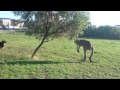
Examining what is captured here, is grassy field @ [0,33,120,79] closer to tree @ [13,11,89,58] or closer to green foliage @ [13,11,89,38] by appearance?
tree @ [13,11,89,58]

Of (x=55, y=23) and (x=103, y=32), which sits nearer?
(x=55, y=23)

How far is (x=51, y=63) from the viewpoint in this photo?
744 centimetres

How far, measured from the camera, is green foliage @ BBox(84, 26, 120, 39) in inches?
331

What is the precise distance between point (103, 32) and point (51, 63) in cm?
284

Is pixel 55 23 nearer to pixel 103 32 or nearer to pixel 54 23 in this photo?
pixel 54 23

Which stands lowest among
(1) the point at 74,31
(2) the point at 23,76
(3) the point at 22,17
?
(2) the point at 23,76

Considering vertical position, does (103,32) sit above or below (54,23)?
below

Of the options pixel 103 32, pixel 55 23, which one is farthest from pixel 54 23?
pixel 103 32
